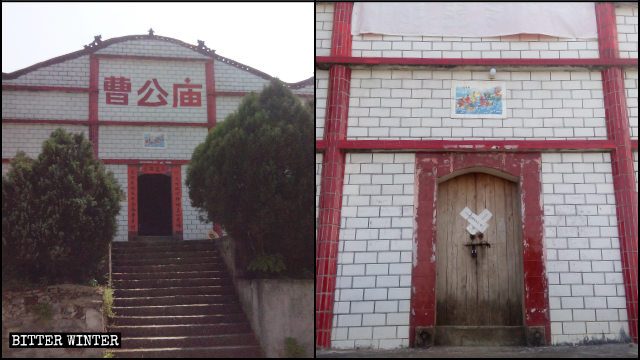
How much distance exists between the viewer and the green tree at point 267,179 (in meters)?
9.02

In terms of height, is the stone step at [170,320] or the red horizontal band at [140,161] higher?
the red horizontal band at [140,161]

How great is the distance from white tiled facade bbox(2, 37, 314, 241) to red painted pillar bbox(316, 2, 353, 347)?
4858 mm

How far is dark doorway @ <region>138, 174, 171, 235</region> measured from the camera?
505 inches

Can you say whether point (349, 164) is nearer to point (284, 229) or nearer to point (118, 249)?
point (284, 229)

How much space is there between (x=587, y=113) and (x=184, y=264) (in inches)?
246

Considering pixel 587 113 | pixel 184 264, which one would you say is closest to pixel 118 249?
pixel 184 264

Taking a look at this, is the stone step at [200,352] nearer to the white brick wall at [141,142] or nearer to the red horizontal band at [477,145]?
the red horizontal band at [477,145]

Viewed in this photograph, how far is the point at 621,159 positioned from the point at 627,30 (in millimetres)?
1706

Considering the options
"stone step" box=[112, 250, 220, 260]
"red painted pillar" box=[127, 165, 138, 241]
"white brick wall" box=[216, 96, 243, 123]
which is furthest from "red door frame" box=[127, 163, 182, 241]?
"white brick wall" box=[216, 96, 243, 123]

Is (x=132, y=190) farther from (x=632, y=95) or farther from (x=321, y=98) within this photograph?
(x=632, y=95)

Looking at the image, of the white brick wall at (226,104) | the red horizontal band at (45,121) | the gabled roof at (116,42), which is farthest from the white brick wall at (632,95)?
the red horizontal band at (45,121)

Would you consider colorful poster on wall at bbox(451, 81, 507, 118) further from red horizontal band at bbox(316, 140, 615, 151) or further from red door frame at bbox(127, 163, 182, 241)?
red door frame at bbox(127, 163, 182, 241)

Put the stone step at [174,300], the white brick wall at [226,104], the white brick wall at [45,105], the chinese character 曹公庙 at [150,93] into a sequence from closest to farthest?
the stone step at [174,300]
the white brick wall at [45,105]
the chinese character 曹公庙 at [150,93]
the white brick wall at [226,104]

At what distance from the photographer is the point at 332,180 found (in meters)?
8.05
